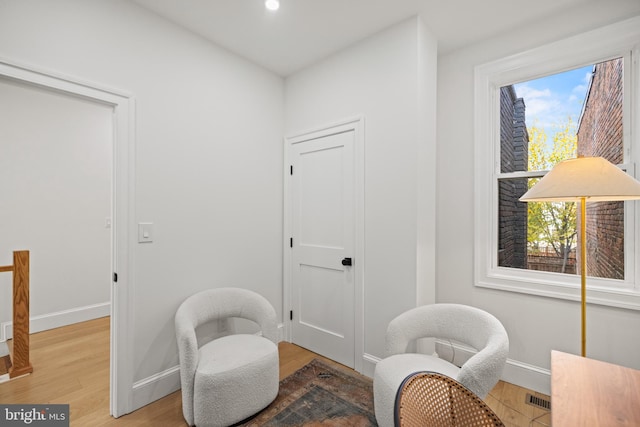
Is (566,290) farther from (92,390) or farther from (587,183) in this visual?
(92,390)

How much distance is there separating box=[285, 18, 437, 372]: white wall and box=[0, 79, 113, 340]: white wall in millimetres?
2701

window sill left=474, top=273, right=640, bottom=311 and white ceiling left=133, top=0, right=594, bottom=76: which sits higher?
white ceiling left=133, top=0, right=594, bottom=76

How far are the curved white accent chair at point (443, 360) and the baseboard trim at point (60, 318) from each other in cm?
377

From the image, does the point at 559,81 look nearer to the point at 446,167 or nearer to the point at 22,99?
the point at 446,167

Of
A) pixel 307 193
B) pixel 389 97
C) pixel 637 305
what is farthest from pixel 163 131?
pixel 637 305

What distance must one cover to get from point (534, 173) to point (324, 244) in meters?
1.80

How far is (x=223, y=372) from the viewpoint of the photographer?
1776 mm

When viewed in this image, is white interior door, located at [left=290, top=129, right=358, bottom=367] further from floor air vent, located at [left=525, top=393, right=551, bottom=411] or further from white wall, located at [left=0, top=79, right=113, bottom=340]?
white wall, located at [left=0, top=79, right=113, bottom=340]

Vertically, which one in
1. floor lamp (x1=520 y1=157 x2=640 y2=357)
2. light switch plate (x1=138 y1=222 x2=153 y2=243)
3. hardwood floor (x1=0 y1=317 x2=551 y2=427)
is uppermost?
floor lamp (x1=520 y1=157 x2=640 y2=357)

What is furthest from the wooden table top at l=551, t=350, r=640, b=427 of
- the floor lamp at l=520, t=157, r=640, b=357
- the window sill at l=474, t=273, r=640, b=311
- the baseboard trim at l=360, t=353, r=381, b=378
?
the baseboard trim at l=360, t=353, r=381, b=378

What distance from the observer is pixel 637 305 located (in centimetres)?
188

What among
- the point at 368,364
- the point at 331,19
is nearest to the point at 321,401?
the point at 368,364

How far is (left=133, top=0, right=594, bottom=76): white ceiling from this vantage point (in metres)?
2.09

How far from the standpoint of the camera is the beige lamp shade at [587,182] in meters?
1.51
